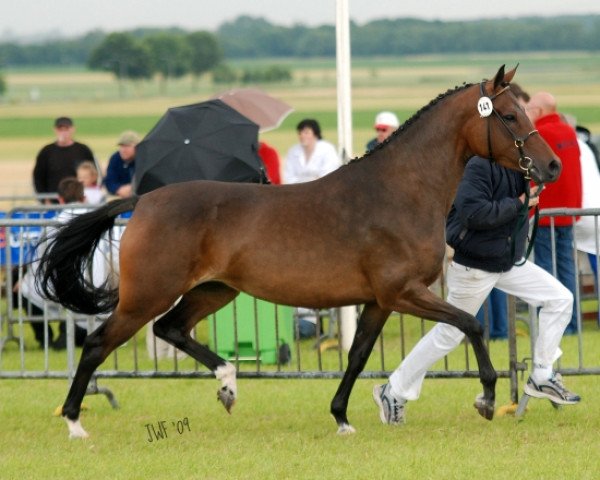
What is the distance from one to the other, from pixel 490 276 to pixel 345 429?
129 centimetres

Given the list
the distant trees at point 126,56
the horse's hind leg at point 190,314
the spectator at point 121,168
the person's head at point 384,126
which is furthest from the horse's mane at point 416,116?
the distant trees at point 126,56

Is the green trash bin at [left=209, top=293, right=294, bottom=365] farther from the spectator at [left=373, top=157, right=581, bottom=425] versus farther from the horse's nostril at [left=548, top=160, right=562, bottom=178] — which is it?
the horse's nostril at [left=548, top=160, right=562, bottom=178]

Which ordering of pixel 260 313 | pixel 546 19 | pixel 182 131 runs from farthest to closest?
1. pixel 546 19
2. pixel 182 131
3. pixel 260 313

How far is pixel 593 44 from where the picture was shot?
13025 cm

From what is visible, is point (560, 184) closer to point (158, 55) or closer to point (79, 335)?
point (79, 335)

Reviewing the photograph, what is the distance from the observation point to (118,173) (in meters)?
16.1

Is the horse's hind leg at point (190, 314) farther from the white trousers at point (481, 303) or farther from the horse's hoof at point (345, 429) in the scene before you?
the white trousers at point (481, 303)

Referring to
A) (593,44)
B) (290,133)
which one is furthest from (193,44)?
(290,133)

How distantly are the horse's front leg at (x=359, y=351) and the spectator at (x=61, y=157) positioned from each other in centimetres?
931

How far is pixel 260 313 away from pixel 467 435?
3.51 metres

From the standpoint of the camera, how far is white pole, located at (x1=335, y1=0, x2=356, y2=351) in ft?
38.2

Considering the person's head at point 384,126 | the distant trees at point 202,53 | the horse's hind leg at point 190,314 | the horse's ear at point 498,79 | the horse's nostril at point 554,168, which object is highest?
the horse's ear at point 498,79

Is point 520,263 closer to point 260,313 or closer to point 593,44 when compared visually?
point 260,313

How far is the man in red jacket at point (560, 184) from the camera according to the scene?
11688 mm
